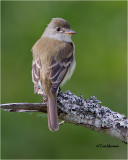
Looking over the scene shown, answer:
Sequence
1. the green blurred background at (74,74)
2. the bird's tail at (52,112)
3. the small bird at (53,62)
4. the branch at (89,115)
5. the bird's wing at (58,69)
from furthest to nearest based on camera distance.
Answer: the green blurred background at (74,74), the bird's wing at (58,69), the small bird at (53,62), the bird's tail at (52,112), the branch at (89,115)

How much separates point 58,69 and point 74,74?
23.4 inches

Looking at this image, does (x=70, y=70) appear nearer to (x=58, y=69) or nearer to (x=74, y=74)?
(x=74, y=74)

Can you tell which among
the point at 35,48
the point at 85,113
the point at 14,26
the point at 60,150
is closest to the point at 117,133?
the point at 85,113

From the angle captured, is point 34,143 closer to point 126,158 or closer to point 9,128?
point 9,128

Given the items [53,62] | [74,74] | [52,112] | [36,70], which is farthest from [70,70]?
[52,112]

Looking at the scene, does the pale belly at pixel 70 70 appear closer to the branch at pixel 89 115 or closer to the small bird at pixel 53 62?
the small bird at pixel 53 62

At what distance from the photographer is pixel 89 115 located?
18.6ft

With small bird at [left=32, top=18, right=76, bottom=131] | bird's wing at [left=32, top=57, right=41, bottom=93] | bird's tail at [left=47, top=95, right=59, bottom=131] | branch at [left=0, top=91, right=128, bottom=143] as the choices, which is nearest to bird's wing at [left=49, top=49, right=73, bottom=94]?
small bird at [left=32, top=18, right=76, bottom=131]

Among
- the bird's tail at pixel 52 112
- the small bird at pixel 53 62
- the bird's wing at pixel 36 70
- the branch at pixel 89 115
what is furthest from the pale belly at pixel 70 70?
the branch at pixel 89 115

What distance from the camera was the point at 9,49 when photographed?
7.21 m

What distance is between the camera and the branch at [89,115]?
552 cm

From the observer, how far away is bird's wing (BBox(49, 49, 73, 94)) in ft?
20.8

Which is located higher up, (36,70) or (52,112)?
(36,70)

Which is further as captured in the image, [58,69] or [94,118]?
[58,69]
